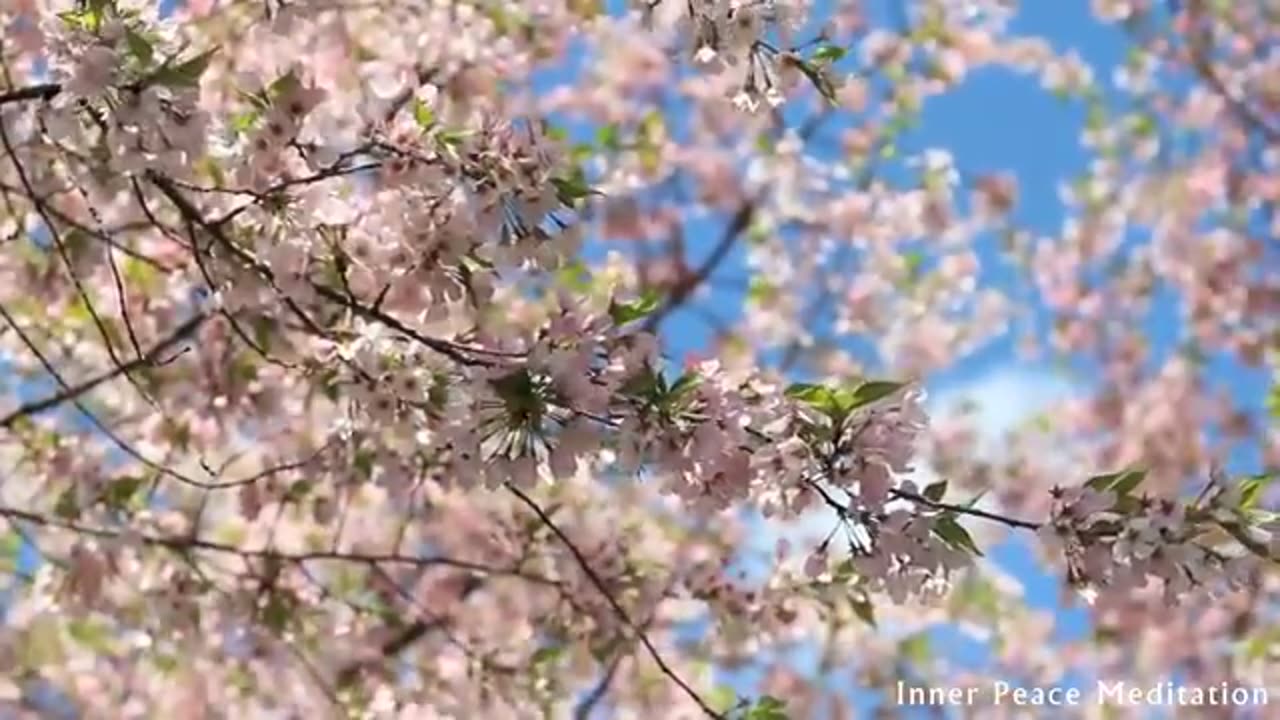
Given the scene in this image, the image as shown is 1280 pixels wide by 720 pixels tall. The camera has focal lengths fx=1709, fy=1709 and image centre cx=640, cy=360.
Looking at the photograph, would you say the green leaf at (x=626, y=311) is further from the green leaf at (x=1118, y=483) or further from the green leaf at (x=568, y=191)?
the green leaf at (x=1118, y=483)

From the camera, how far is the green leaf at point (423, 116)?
1.91 meters

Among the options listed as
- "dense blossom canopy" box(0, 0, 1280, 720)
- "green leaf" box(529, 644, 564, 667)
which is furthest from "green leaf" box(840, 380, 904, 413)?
"green leaf" box(529, 644, 564, 667)

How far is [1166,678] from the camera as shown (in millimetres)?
6246

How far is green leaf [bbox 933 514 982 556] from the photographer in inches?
Answer: 67.0

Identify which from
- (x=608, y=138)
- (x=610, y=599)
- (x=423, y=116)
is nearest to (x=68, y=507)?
(x=610, y=599)

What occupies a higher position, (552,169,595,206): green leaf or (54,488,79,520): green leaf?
(54,488,79,520): green leaf

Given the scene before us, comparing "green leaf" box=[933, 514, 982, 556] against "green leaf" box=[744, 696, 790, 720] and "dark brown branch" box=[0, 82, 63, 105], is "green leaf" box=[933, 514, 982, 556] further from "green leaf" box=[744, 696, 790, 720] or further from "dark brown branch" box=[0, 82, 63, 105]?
"dark brown branch" box=[0, 82, 63, 105]

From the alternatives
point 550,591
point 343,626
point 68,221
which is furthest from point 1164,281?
point 68,221

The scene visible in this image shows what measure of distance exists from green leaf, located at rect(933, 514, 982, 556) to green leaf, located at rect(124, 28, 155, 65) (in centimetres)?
92

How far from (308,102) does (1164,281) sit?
5717 mm

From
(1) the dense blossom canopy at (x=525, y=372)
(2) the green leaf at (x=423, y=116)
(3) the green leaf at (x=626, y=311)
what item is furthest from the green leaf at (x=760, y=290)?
(3) the green leaf at (x=626, y=311)

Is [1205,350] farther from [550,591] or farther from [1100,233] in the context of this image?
[550,591]

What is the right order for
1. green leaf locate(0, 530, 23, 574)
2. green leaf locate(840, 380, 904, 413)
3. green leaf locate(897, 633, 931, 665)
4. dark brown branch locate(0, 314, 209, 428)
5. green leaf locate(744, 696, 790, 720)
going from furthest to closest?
green leaf locate(897, 633, 931, 665)
green leaf locate(0, 530, 23, 574)
dark brown branch locate(0, 314, 209, 428)
green leaf locate(744, 696, 790, 720)
green leaf locate(840, 380, 904, 413)

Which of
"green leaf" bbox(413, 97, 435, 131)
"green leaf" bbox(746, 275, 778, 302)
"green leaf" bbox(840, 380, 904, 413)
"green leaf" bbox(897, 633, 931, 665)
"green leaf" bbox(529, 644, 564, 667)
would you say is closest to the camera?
"green leaf" bbox(840, 380, 904, 413)
